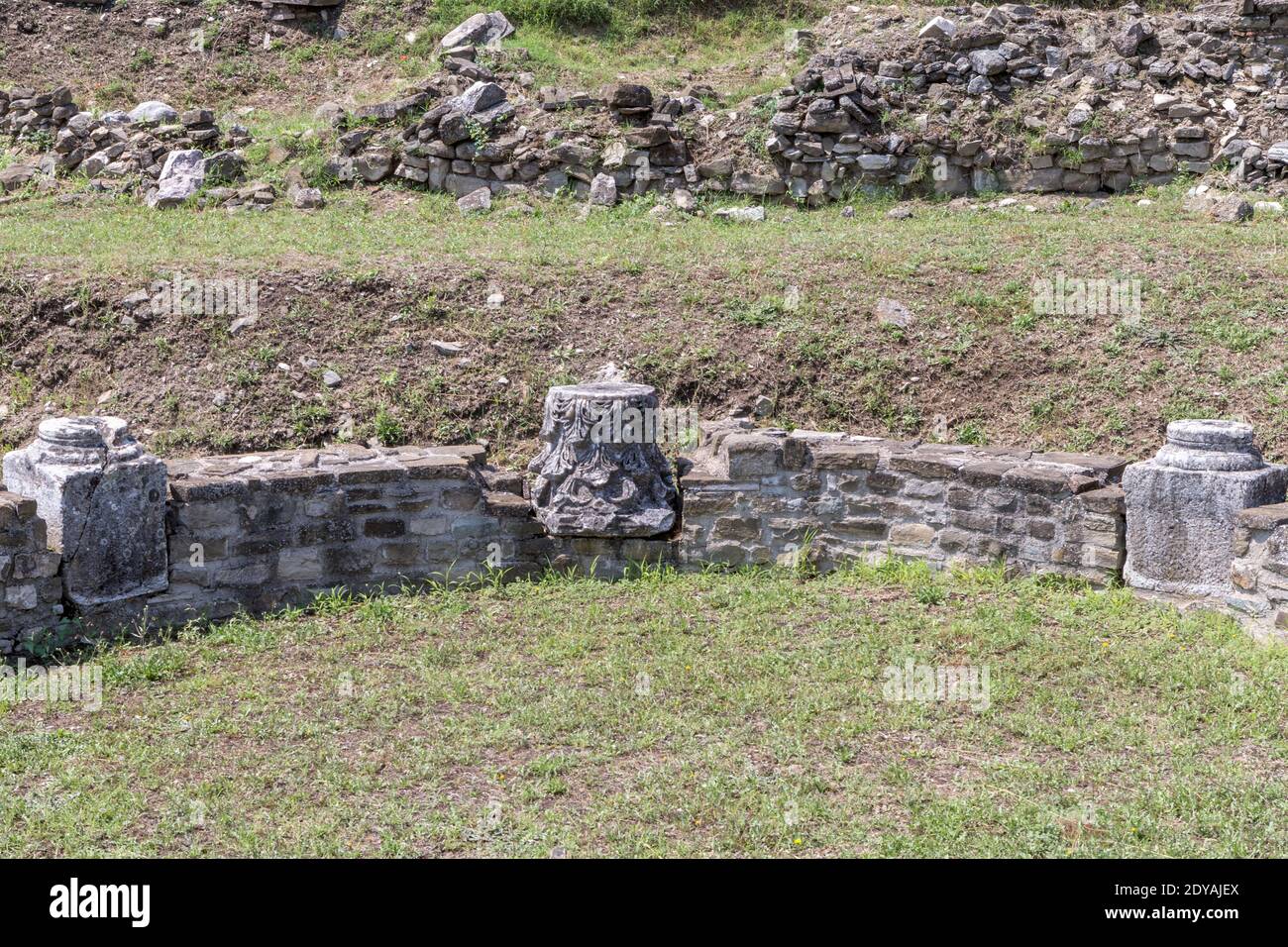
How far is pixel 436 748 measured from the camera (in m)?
5.12

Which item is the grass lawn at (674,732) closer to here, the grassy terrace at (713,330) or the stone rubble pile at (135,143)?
the grassy terrace at (713,330)

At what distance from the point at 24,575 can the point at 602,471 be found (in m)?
2.90

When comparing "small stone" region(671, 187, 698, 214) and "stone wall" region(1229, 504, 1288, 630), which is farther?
"small stone" region(671, 187, 698, 214)

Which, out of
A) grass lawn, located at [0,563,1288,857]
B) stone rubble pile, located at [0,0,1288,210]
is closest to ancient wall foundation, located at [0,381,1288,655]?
grass lawn, located at [0,563,1288,857]

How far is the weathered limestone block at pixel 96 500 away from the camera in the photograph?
598 centimetres

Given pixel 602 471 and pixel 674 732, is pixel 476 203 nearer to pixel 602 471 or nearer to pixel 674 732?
pixel 602 471

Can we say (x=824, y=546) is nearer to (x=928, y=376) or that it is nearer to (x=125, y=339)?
(x=928, y=376)

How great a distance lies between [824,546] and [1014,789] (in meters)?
2.60

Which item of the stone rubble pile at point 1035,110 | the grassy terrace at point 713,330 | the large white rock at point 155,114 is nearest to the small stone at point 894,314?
the grassy terrace at point 713,330

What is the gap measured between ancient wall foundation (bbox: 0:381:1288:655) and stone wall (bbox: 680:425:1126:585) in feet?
0.04

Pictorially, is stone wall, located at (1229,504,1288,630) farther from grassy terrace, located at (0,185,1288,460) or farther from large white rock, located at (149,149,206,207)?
large white rock, located at (149,149,206,207)

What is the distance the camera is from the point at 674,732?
527 centimetres

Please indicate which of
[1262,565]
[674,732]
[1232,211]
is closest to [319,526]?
[674,732]

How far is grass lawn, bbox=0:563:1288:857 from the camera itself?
444 centimetres
